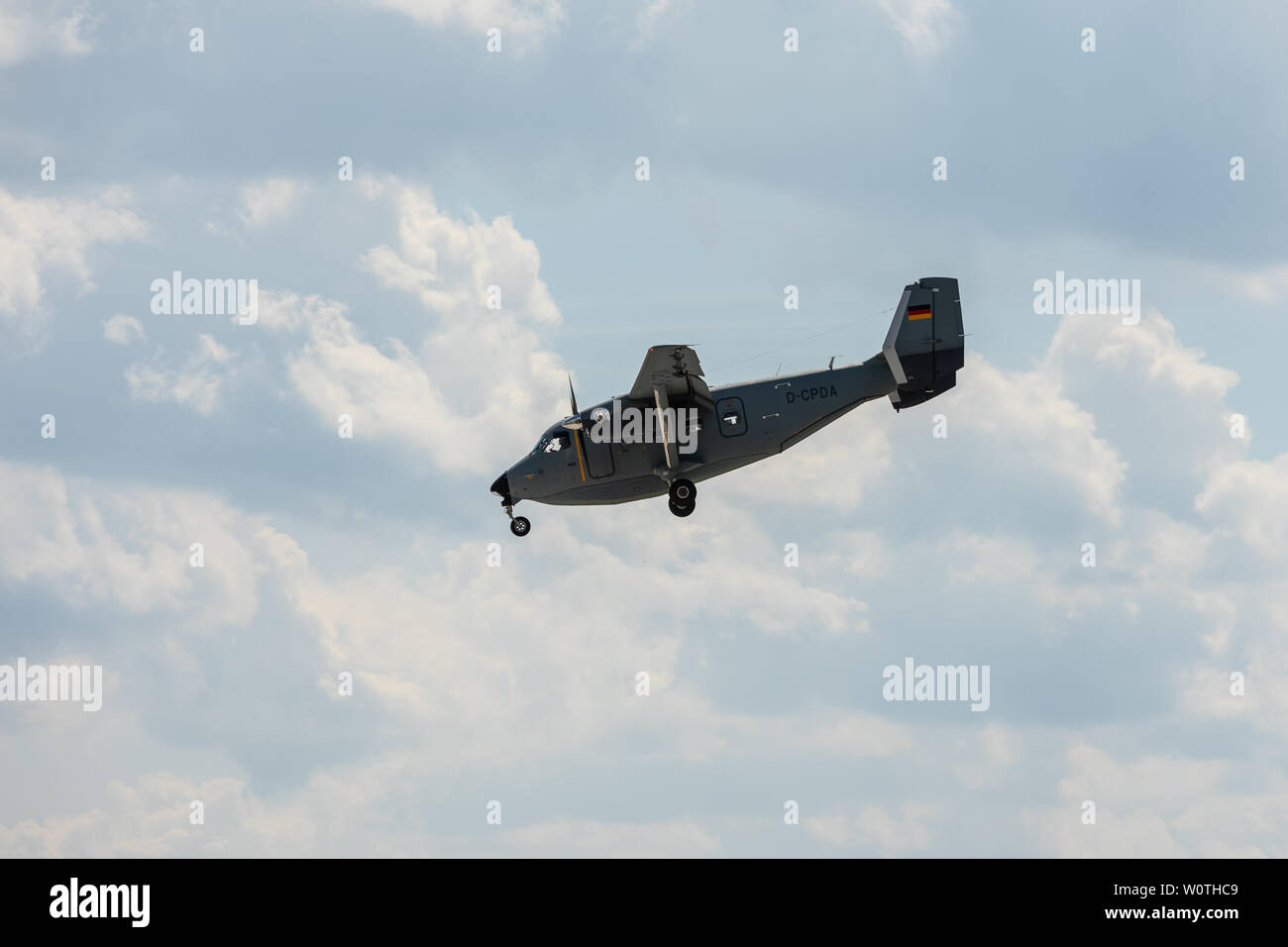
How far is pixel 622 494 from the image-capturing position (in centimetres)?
6156

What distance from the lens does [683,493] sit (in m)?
60.8

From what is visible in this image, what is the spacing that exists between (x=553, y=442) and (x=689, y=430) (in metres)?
5.45

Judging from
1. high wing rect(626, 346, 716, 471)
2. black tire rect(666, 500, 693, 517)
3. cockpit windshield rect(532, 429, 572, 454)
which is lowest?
black tire rect(666, 500, 693, 517)

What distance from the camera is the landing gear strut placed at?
60.8 m

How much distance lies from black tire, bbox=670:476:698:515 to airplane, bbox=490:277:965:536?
0.13 ft

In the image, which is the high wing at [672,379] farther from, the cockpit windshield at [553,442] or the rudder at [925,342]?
the rudder at [925,342]

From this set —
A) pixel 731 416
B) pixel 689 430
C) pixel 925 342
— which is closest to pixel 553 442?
pixel 689 430

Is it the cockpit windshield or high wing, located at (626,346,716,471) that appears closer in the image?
high wing, located at (626,346,716,471)

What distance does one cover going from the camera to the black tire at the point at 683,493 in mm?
60812

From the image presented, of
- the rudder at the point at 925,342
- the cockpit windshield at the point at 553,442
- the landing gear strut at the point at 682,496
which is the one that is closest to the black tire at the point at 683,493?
the landing gear strut at the point at 682,496

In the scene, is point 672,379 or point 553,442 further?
point 553,442

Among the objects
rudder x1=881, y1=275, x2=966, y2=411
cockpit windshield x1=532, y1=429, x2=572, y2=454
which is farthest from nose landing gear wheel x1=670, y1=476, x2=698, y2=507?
rudder x1=881, y1=275, x2=966, y2=411

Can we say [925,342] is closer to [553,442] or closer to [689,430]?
[689,430]

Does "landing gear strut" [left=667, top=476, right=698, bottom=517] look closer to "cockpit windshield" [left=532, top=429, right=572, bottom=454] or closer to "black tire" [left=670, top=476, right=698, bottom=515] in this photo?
"black tire" [left=670, top=476, right=698, bottom=515]
